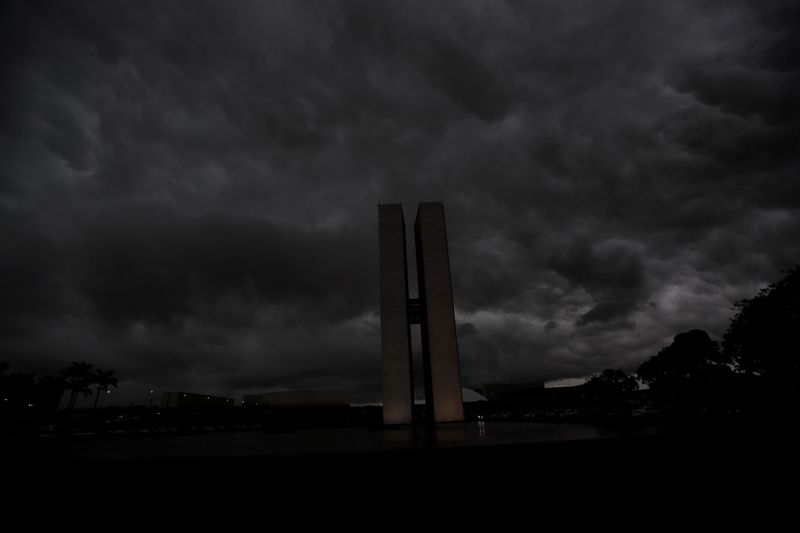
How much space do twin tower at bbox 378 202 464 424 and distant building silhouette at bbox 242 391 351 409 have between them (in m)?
30.1

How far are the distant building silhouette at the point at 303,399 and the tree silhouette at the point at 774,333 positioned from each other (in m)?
70.2

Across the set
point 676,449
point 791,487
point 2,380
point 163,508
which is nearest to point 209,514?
point 163,508

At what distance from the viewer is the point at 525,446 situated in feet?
8.46

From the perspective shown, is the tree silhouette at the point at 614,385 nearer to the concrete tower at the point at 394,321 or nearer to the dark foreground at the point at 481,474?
the concrete tower at the point at 394,321

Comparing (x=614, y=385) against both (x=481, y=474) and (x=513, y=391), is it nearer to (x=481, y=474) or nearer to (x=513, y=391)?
(x=513, y=391)

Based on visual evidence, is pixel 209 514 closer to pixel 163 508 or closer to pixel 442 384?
pixel 163 508

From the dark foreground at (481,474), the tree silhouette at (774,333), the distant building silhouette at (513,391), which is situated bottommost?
the dark foreground at (481,474)

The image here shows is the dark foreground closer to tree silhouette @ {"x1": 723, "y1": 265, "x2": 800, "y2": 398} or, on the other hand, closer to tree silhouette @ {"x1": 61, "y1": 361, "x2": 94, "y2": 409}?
tree silhouette @ {"x1": 723, "y1": 265, "x2": 800, "y2": 398}

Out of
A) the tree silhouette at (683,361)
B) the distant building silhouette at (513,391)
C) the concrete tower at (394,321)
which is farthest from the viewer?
the distant building silhouette at (513,391)

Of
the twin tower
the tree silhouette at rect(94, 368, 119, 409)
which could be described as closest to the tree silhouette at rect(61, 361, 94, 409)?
the tree silhouette at rect(94, 368, 119, 409)

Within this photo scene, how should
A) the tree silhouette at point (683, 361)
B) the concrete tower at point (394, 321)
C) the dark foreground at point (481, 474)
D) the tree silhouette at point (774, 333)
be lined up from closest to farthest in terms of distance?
the dark foreground at point (481, 474), the tree silhouette at point (774, 333), the tree silhouette at point (683, 361), the concrete tower at point (394, 321)

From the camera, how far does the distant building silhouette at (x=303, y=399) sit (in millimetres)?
83062

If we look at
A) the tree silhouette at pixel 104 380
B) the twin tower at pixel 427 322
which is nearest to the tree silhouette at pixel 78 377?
the tree silhouette at pixel 104 380

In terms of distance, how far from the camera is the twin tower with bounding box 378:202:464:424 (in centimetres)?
5438
